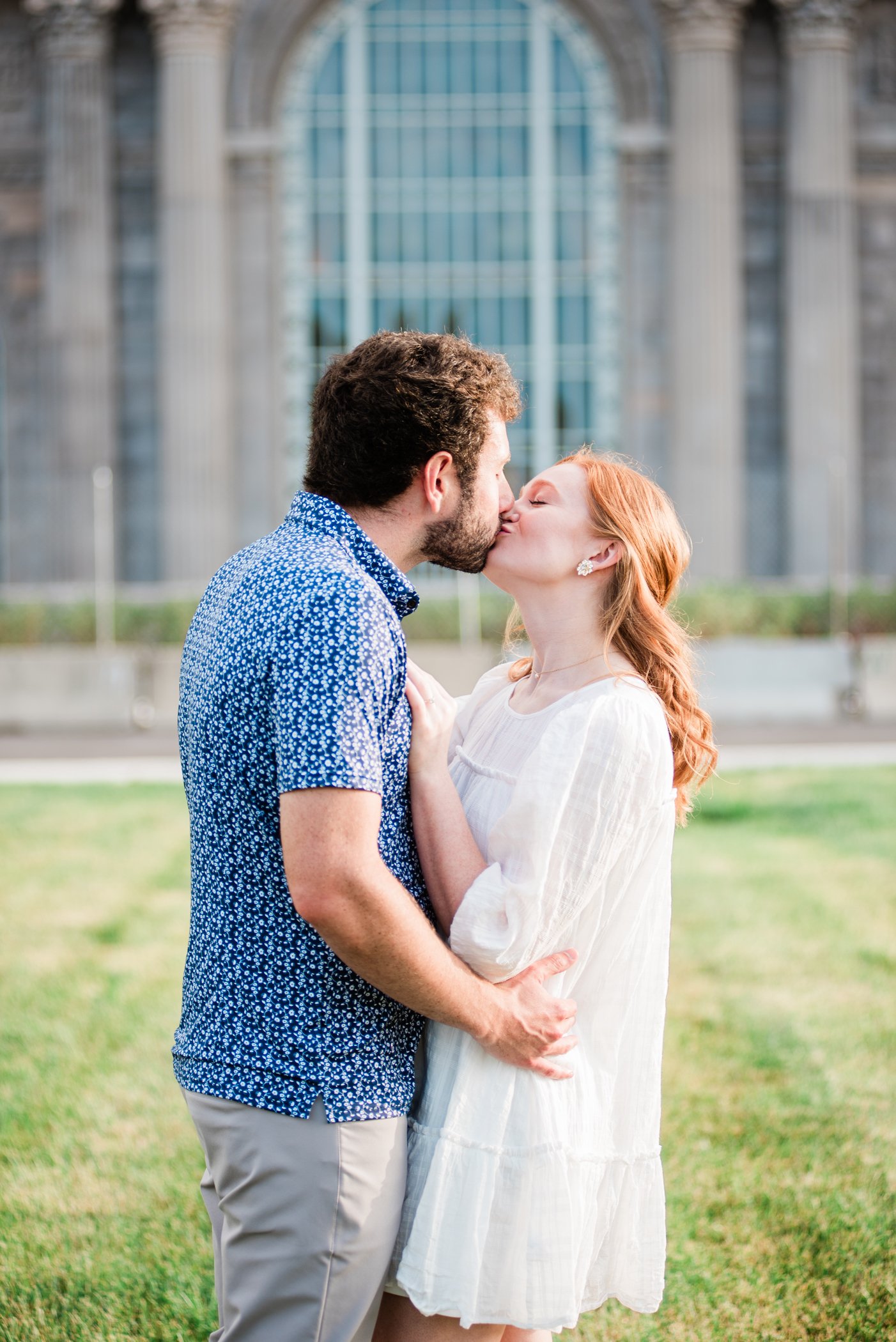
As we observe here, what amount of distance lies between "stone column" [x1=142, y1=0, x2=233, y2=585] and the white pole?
0.95 meters

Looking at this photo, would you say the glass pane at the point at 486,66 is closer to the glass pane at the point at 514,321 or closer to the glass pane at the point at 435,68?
the glass pane at the point at 435,68


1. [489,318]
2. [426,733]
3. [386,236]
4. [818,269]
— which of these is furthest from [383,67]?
[426,733]

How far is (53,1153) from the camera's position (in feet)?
16.0

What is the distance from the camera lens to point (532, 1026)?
237cm

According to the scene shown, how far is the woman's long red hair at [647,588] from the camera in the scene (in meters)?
2.58

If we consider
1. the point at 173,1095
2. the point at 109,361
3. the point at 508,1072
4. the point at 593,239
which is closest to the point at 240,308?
the point at 109,361

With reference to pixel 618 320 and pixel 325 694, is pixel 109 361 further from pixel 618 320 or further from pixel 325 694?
pixel 325 694

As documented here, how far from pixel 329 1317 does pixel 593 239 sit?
24.2 m

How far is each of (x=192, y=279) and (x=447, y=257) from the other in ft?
14.9

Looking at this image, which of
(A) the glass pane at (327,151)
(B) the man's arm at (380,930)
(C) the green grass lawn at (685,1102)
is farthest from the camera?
(A) the glass pane at (327,151)

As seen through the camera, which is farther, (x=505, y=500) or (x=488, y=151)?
(x=488, y=151)

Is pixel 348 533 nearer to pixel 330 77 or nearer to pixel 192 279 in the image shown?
pixel 192 279

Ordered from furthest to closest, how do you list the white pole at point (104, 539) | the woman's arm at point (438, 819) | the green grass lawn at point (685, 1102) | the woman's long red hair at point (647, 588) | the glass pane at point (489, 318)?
the glass pane at point (489, 318) < the white pole at point (104, 539) < the green grass lawn at point (685, 1102) < the woman's long red hair at point (647, 588) < the woman's arm at point (438, 819)

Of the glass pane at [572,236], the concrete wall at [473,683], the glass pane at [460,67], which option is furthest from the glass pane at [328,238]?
the concrete wall at [473,683]
